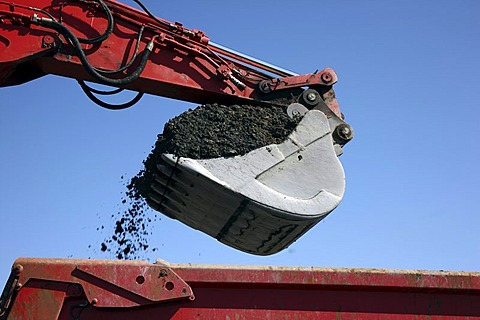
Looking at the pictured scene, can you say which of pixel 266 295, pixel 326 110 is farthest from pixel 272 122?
pixel 266 295

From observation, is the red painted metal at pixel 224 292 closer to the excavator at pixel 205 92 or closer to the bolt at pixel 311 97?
the excavator at pixel 205 92

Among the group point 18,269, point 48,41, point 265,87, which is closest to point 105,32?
point 48,41

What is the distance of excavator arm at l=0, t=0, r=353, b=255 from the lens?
4926 mm

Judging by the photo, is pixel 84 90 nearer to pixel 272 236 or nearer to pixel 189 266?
pixel 272 236

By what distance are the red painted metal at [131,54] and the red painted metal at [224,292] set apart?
2.38 m

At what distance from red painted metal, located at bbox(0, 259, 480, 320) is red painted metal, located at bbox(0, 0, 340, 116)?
2384 millimetres

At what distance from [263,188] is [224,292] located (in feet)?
6.17

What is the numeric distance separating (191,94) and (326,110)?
1052mm

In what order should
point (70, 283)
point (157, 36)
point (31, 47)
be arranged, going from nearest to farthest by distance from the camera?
point (70, 283) < point (31, 47) < point (157, 36)

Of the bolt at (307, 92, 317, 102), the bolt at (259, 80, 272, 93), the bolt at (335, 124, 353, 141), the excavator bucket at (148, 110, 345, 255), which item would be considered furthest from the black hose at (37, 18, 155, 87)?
the bolt at (335, 124, 353, 141)

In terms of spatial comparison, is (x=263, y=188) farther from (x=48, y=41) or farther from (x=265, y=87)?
(x=48, y=41)

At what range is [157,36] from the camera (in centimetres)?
529

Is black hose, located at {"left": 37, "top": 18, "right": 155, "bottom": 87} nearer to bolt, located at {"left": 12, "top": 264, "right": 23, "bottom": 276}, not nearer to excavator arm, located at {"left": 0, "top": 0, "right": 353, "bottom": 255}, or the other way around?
excavator arm, located at {"left": 0, "top": 0, "right": 353, "bottom": 255}

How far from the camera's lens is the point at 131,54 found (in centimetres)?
523
